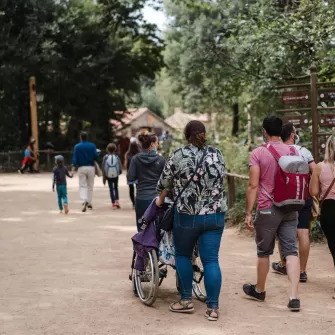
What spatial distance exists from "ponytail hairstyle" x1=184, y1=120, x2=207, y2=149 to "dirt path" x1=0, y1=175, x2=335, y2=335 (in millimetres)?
1564

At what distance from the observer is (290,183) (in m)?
5.92

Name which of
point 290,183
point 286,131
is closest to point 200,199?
point 290,183

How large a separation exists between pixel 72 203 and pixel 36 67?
1653cm

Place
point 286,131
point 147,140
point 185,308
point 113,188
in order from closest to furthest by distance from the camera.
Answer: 1. point 185,308
2. point 286,131
3. point 147,140
4. point 113,188

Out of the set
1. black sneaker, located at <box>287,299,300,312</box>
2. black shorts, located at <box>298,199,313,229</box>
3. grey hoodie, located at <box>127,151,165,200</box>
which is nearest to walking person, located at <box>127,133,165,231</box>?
grey hoodie, located at <box>127,151,165,200</box>

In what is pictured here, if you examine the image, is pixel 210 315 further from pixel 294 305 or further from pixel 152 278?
pixel 294 305

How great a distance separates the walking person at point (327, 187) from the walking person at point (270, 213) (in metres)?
0.46

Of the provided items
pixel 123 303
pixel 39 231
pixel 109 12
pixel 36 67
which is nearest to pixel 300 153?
pixel 123 303

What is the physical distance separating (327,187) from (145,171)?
2.05m

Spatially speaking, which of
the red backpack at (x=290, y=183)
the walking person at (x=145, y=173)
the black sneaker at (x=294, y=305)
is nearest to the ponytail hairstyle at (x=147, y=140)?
the walking person at (x=145, y=173)

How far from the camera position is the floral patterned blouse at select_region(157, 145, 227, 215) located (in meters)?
5.63

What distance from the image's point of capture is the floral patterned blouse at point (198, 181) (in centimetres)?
563

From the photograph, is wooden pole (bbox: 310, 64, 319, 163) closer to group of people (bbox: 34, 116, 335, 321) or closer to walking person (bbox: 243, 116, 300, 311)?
group of people (bbox: 34, 116, 335, 321)

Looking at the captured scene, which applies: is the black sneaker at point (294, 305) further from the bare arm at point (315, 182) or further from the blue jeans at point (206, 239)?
the bare arm at point (315, 182)
